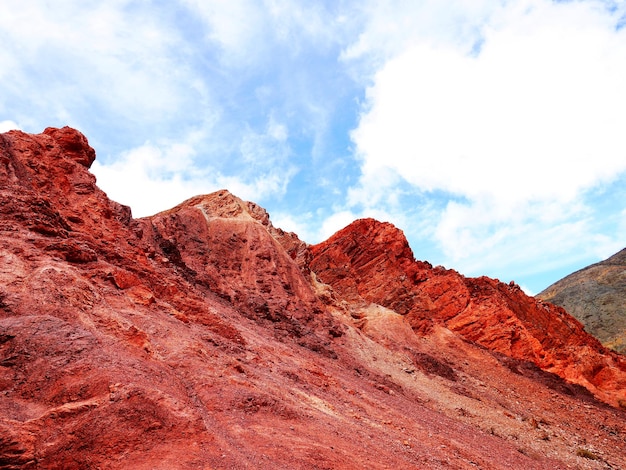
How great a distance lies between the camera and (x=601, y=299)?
83688 mm

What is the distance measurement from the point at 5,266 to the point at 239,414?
24.3ft

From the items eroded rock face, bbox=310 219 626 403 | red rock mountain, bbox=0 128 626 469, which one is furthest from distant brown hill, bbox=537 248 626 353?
A: red rock mountain, bbox=0 128 626 469

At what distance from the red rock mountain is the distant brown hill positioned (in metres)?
37.1

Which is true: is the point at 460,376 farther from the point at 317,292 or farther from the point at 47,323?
the point at 47,323

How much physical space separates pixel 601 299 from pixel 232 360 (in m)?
89.8

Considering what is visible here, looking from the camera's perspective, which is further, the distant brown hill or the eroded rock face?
the distant brown hill

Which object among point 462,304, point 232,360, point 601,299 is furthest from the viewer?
point 601,299

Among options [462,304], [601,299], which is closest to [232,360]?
[462,304]

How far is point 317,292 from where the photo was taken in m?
39.2

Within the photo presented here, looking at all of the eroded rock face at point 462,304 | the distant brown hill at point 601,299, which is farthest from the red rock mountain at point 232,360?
the distant brown hill at point 601,299

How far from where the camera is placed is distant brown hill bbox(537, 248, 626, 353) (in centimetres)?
7362

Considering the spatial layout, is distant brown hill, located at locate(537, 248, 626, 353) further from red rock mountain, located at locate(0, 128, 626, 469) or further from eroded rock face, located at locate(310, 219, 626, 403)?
red rock mountain, located at locate(0, 128, 626, 469)

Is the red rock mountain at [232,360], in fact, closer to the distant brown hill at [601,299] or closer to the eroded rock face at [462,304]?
the eroded rock face at [462,304]

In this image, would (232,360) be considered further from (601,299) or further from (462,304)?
(601,299)
